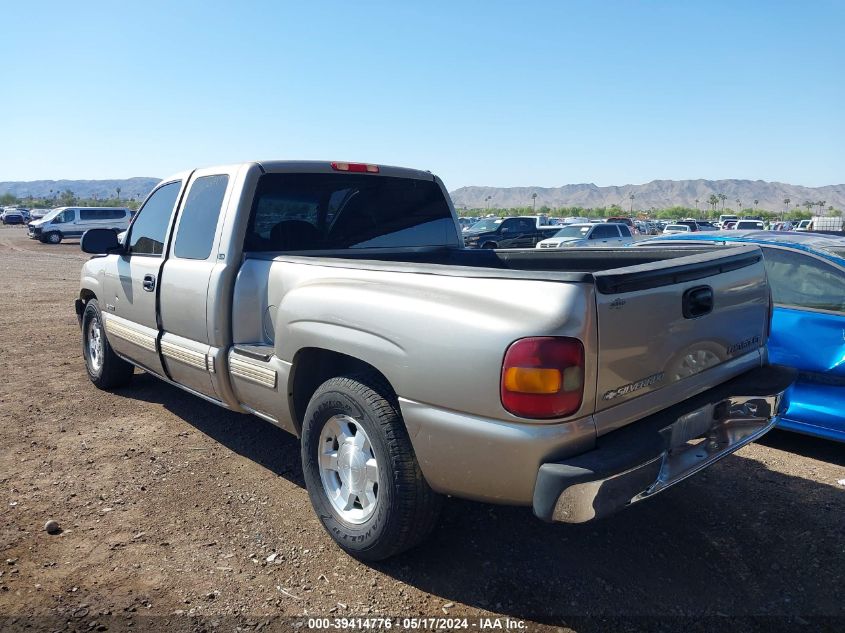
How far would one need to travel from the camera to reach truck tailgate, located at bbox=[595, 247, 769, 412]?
7.87ft

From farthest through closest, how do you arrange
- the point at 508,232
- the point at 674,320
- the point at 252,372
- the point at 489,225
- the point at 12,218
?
the point at 12,218, the point at 489,225, the point at 508,232, the point at 252,372, the point at 674,320

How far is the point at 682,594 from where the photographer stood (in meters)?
2.79

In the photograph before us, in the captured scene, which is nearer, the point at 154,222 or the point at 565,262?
the point at 565,262

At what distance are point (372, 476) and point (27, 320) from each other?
29.3ft

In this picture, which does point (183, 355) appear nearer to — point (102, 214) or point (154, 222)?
point (154, 222)

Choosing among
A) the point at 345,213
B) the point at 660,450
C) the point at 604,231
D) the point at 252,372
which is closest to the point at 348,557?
the point at 252,372

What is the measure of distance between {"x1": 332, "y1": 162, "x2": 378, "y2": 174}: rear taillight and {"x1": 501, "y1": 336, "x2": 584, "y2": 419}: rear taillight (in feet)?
7.98

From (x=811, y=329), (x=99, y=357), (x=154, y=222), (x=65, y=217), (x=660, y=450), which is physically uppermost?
(x=154, y=222)

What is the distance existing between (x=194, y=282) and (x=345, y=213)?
1.12 m

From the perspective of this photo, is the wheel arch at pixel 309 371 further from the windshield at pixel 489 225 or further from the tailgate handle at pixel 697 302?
the windshield at pixel 489 225

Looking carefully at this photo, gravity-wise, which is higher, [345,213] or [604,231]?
[345,213]

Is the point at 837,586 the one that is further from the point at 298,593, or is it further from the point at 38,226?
the point at 38,226

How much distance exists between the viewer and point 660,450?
2.46 metres

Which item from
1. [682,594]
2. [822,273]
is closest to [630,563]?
[682,594]
